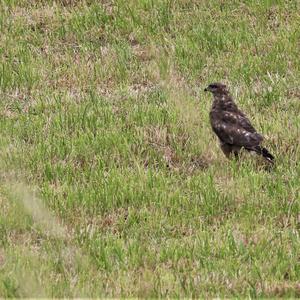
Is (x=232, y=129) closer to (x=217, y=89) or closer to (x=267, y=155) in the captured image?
(x=267, y=155)

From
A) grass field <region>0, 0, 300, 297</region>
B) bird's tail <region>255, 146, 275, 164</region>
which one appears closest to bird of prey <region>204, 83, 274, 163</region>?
bird's tail <region>255, 146, 275, 164</region>

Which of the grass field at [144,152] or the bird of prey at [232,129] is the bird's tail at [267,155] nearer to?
the bird of prey at [232,129]

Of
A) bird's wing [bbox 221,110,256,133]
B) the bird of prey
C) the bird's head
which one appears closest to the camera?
the bird of prey

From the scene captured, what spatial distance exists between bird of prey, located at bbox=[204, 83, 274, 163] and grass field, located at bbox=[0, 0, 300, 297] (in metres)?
0.17

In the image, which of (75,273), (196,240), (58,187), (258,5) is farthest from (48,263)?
(258,5)

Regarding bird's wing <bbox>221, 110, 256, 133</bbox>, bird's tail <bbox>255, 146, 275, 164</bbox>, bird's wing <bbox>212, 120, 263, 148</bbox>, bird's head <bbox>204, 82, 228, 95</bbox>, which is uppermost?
bird's head <bbox>204, 82, 228, 95</bbox>

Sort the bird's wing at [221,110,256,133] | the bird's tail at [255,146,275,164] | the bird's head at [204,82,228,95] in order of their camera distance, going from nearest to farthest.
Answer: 1. the bird's tail at [255,146,275,164]
2. the bird's wing at [221,110,256,133]
3. the bird's head at [204,82,228,95]

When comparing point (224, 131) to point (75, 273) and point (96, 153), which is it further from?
point (75, 273)

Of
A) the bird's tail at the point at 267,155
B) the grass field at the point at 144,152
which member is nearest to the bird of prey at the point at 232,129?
the bird's tail at the point at 267,155

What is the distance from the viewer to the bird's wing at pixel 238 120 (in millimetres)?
11617

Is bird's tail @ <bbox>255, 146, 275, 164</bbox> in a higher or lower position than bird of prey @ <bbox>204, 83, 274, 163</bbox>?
lower

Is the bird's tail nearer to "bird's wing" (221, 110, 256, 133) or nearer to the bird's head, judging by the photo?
"bird's wing" (221, 110, 256, 133)

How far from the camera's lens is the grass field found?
26.8 ft

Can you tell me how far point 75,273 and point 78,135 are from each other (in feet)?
13.3
